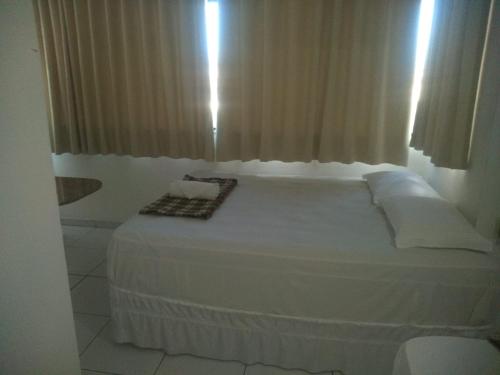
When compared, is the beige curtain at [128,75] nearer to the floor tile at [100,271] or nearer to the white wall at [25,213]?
the floor tile at [100,271]

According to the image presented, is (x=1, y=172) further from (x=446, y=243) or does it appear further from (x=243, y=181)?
(x=243, y=181)

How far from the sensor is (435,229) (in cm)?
157

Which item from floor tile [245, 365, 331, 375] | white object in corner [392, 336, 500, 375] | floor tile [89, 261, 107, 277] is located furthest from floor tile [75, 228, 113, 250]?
white object in corner [392, 336, 500, 375]

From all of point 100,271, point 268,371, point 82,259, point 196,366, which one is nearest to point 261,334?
point 268,371

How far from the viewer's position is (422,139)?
2377 mm

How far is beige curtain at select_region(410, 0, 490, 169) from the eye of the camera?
174cm

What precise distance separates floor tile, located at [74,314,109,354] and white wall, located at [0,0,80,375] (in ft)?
4.40

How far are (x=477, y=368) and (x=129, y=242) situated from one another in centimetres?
155

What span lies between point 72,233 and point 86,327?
155cm

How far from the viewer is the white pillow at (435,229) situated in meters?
1.54

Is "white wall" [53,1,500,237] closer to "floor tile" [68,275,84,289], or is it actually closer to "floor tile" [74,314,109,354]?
"floor tile" [68,275,84,289]

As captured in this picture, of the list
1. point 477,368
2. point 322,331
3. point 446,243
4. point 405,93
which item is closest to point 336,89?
point 405,93

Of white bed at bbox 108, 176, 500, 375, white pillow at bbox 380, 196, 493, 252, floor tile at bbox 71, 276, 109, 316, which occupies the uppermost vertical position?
white pillow at bbox 380, 196, 493, 252

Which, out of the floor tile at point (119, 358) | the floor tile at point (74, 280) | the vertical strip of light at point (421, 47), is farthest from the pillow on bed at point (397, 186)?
the floor tile at point (74, 280)
